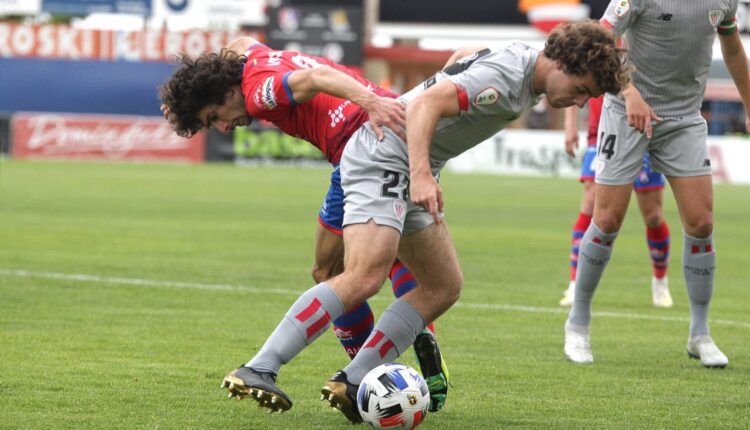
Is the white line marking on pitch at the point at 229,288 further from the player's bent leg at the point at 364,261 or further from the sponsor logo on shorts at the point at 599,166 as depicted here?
the player's bent leg at the point at 364,261

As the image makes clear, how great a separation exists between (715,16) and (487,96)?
2324mm

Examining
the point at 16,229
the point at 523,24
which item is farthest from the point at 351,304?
the point at 523,24

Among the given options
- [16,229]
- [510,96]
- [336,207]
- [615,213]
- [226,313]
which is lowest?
[16,229]

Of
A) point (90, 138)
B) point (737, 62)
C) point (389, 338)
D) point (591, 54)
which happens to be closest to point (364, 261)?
point (389, 338)

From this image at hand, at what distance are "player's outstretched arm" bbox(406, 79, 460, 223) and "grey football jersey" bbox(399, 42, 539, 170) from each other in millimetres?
57

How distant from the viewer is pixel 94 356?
7164 millimetres

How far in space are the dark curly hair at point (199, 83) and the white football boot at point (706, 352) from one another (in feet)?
10.2

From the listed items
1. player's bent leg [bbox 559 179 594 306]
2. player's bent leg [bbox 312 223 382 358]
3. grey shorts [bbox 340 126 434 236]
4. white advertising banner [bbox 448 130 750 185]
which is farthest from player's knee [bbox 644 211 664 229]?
white advertising banner [bbox 448 130 750 185]

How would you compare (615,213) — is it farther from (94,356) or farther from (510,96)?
(94,356)

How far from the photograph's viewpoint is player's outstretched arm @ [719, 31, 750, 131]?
746 cm

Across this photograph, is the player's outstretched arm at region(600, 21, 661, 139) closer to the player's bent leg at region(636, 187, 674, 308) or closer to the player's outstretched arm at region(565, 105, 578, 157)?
the player's outstretched arm at region(565, 105, 578, 157)

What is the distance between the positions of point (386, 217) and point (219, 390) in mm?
1403

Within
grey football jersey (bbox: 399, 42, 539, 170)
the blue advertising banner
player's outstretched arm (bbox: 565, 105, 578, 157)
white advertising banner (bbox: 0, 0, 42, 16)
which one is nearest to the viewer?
grey football jersey (bbox: 399, 42, 539, 170)

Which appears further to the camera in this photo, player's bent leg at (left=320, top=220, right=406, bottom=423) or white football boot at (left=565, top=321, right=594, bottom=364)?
white football boot at (left=565, top=321, right=594, bottom=364)
